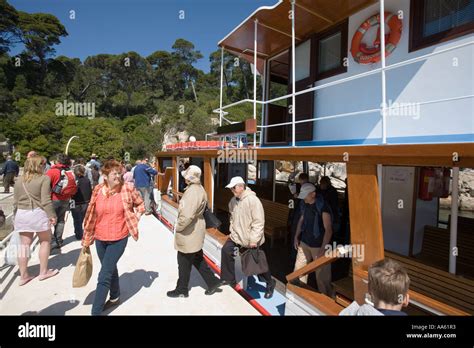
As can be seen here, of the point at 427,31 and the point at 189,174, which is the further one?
the point at 427,31

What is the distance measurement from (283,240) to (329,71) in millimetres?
4264

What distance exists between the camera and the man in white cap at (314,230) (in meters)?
3.85

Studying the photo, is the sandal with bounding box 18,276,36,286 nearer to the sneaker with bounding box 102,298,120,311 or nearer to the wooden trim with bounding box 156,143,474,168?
the sneaker with bounding box 102,298,120,311

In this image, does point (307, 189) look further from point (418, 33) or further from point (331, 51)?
point (331, 51)

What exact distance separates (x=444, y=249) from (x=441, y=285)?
188 centimetres

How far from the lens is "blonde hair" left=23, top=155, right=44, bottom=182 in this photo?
3.93 m

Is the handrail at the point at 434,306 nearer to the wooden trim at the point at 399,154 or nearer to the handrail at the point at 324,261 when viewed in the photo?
the handrail at the point at 324,261

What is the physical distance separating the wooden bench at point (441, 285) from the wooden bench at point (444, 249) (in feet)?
4.18

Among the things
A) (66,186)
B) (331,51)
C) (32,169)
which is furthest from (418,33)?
(66,186)

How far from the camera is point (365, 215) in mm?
2846

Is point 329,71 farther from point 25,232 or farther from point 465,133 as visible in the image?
point 25,232
